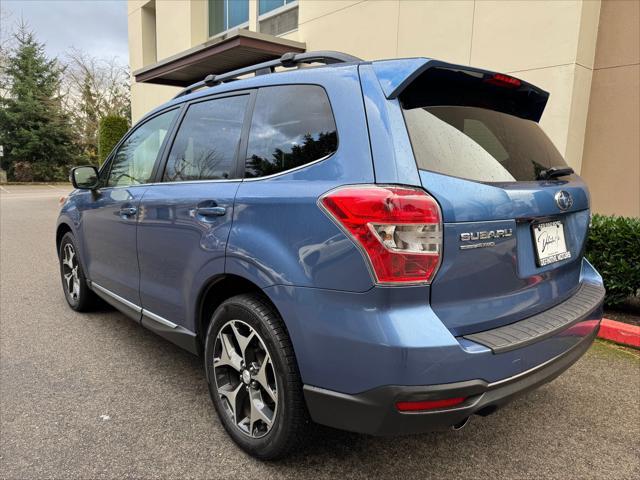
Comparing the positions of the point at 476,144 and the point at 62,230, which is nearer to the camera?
the point at 476,144

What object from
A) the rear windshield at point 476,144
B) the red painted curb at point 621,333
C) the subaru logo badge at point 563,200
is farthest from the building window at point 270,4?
the subaru logo badge at point 563,200

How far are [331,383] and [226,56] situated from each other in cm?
1075

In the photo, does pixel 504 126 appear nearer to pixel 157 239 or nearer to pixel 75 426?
pixel 157 239

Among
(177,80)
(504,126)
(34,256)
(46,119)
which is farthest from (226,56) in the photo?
(46,119)

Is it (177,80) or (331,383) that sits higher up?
(177,80)

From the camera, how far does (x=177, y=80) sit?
1452 cm

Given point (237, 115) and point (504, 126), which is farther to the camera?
point (237, 115)

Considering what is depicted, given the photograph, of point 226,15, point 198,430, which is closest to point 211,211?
point 198,430

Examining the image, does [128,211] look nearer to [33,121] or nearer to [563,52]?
[563,52]

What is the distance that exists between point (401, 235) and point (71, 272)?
158 inches

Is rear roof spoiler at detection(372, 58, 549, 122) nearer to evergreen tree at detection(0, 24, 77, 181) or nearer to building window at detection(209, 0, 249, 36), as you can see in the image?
building window at detection(209, 0, 249, 36)

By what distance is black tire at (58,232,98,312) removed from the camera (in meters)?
4.42

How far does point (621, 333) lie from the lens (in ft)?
13.0

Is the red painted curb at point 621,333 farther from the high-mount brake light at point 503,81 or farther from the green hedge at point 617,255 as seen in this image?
the high-mount brake light at point 503,81
